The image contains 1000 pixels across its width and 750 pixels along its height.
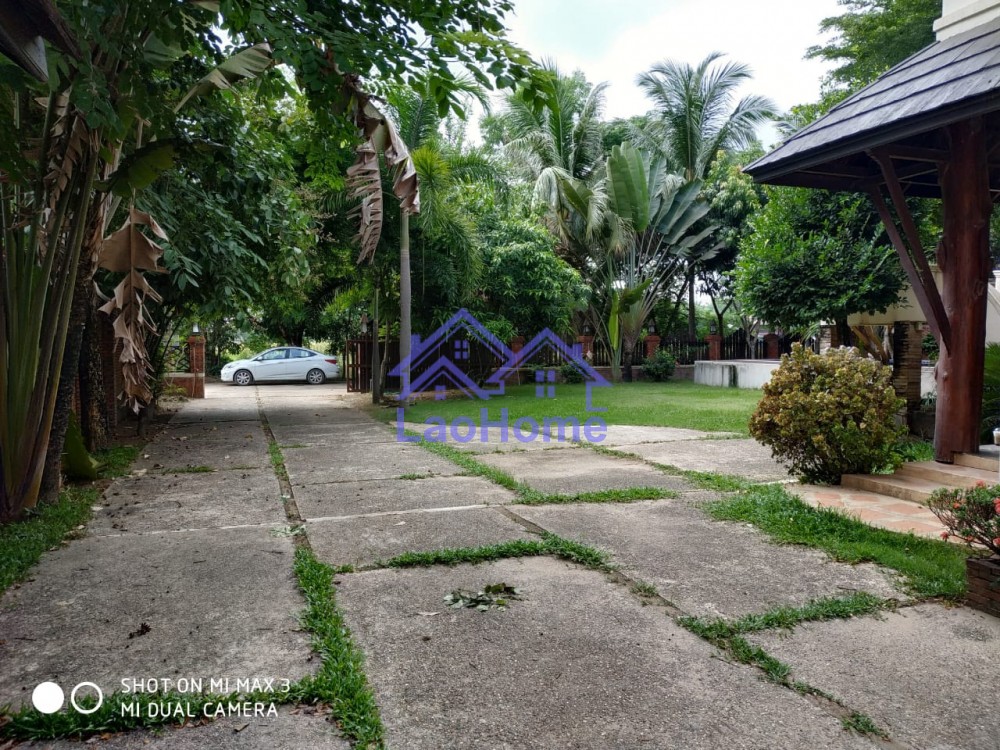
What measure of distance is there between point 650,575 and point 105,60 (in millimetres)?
5329

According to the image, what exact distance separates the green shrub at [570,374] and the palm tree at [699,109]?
25.1 feet

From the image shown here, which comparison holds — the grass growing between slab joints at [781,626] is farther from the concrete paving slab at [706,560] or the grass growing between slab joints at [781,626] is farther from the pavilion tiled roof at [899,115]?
the pavilion tiled roof at [899,115]

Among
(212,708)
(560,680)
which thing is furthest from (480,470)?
(212,708)

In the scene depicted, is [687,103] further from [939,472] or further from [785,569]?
[785,569]

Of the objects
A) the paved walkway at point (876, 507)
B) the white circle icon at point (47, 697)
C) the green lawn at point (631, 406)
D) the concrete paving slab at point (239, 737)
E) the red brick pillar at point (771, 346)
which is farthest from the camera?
the red brick pillar at point (771, 346)

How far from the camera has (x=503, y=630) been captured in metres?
3.18

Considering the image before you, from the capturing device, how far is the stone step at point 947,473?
5.64 m

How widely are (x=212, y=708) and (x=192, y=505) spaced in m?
3.66

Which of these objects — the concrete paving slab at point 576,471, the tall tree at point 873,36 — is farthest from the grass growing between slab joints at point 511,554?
the tall tree at point 873,36

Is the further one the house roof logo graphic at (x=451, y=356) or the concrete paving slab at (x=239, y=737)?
the house roof logo graphic at (x=451, y=356)

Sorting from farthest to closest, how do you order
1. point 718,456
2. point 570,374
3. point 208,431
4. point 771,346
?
point 771,346
point 570,374
point 208,431
point 718,456

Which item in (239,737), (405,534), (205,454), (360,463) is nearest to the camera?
(239,737)

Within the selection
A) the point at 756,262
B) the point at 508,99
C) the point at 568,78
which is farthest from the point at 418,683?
the point at 568,78

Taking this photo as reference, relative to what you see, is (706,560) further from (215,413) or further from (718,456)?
(215,413)
